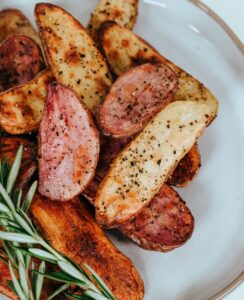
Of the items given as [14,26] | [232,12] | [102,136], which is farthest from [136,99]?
[232,12]

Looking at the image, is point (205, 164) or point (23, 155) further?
point (205, 164)

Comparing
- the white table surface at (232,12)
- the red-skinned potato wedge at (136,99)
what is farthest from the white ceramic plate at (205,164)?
the red-skinned potato wedge at (136,99)

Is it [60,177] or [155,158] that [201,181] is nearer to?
[155,158]

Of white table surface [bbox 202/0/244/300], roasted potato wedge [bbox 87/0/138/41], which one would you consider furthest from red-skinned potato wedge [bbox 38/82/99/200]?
white table surface [bbox 202/0/244/300]

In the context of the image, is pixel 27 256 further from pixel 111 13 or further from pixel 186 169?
pixel 111 13

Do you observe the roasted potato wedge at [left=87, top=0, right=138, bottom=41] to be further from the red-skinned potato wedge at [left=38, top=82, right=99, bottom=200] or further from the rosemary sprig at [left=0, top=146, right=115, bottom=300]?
the rosemary sprig at [left=0, top=146, right=115, bottom=300]

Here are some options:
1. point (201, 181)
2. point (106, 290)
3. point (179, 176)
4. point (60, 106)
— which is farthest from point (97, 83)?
point (106, 290)

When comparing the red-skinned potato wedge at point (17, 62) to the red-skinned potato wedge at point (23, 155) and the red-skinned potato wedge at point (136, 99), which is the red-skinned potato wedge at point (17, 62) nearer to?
the red-skinned potato wedge at point (23, 155)
